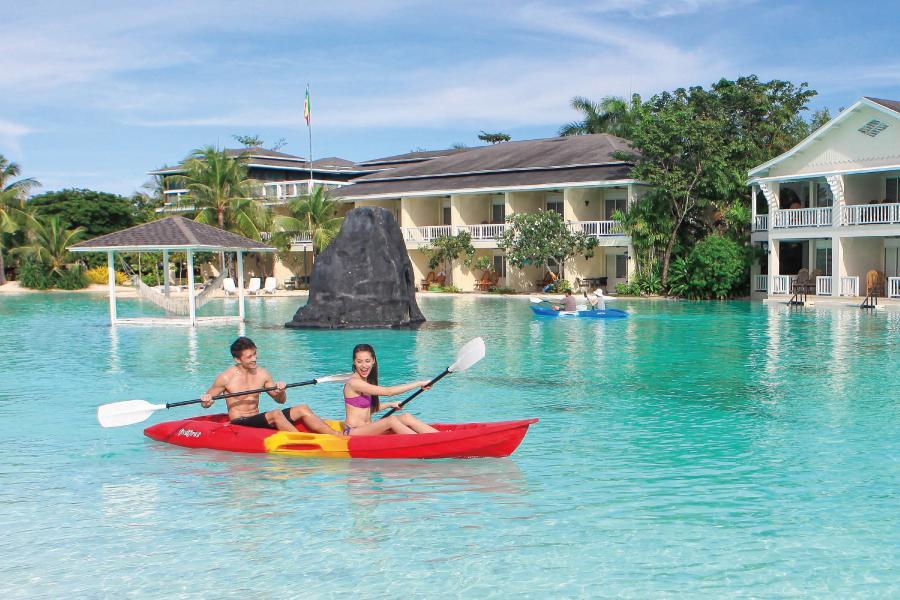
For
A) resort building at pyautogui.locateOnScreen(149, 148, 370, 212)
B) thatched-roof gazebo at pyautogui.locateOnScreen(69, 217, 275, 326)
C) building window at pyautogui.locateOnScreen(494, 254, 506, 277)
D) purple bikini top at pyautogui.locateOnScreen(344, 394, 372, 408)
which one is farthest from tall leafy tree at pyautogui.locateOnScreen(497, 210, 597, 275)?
purple bikini top at pyautogui.locateOnScreen(344, 394, 372, 408)

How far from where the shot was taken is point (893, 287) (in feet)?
107

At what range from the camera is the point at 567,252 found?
4088 cm

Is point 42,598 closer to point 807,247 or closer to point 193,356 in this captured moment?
point 193,356

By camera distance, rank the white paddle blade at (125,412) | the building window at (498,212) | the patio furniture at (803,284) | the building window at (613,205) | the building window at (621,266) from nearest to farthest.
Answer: the white paddle blade at (125,412), the patio furniture at (803,284), the building window at (621,266), the building window at (613,205), the building window at (498,212)

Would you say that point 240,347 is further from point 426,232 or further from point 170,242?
point 426,232

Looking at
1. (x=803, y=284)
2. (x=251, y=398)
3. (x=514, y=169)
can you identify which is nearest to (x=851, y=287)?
(x=803, y=284)

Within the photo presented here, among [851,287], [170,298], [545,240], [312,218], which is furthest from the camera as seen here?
[312,218]

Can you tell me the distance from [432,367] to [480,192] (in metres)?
26.9

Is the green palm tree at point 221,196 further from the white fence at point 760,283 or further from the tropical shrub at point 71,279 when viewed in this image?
the white fence at point 760,283

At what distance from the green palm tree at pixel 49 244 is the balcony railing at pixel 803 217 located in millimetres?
38265

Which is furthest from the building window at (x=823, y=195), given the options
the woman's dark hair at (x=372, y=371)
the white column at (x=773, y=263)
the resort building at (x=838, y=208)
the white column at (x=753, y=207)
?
the woman's dark hair at (x=372, y=371)

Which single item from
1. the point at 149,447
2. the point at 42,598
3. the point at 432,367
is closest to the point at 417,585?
the point at 42,598

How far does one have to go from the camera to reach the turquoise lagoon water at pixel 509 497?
695 cm

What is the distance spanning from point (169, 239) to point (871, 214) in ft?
78.8
